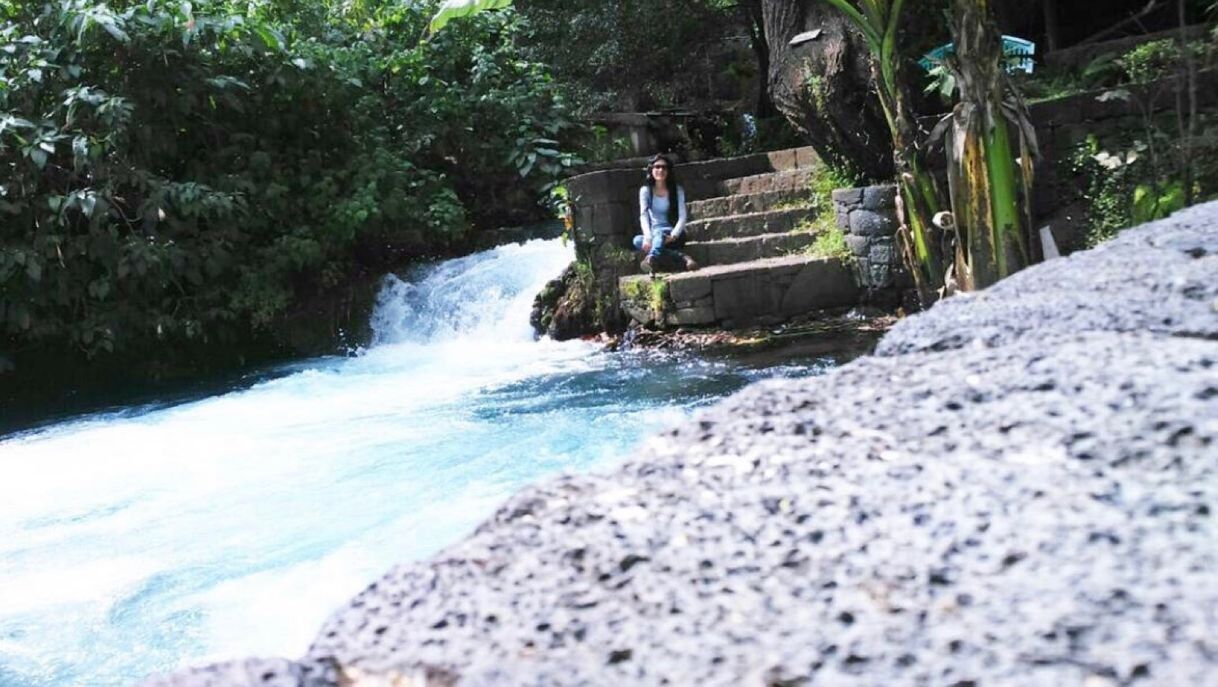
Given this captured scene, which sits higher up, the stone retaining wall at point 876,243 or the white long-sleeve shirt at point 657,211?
the white long-sleeve shirt at point 657,211

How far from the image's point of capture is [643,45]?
1342 cm

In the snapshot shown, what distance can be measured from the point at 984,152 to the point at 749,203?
402cm

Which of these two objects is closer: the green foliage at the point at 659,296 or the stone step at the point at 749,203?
the green foliage at the point at 659,296

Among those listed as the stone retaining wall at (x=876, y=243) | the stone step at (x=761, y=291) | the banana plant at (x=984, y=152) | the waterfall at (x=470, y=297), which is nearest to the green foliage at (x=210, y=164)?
the waterfall at (x=470, y=297)

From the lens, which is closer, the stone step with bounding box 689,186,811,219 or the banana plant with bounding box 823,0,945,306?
the banana plant with bounding box 823,0,945,306

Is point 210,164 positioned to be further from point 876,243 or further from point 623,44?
point 876,243

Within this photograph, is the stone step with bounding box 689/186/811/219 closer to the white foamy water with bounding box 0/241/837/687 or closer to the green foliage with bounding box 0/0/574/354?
the white foamy water with bounding box 0/241/837/687

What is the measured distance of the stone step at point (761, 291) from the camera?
25.8 feet

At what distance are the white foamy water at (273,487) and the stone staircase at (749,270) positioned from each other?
698mm

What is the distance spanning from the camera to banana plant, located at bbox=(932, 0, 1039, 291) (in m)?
5.22

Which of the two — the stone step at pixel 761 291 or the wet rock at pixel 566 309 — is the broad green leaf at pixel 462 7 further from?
the wet rock at pixel 566 309

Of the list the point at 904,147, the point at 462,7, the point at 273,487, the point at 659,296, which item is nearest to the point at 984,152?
the point at 904,147

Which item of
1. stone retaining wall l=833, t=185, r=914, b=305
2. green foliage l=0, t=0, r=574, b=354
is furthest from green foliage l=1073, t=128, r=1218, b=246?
green foliage l=0, t=0, r=574, b=354

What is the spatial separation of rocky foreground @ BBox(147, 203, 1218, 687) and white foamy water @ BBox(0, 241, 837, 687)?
2609 millimetres
